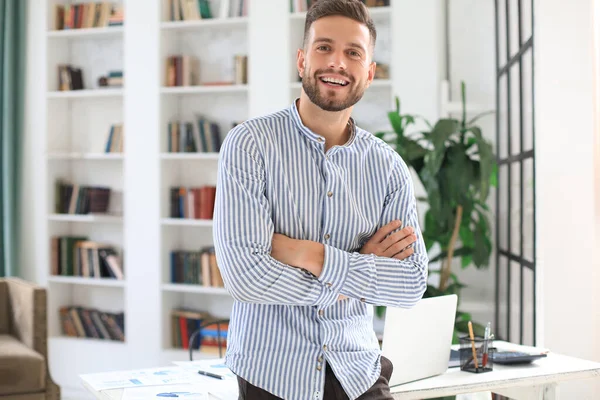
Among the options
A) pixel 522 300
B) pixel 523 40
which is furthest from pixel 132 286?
pixel 523 40

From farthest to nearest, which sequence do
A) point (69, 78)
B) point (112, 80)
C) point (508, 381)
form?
point (69, 78) → point (112, 80) → point (508, 381)

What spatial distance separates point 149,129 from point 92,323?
158 cm

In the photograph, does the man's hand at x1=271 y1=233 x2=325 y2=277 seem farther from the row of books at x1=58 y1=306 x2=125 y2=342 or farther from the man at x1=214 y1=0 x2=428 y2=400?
the row of books at x1=58 y1=306 x2=125 y2=342

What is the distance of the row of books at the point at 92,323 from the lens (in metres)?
5.80

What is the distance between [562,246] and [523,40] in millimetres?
1192

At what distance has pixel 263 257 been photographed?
1721mm

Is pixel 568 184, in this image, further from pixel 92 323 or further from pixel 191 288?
pixel 92 323

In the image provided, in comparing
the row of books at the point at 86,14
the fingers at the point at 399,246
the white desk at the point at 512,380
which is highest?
the row of books at the point at 86,14

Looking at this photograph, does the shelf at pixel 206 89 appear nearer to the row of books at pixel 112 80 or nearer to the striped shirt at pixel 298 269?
the row of books at pixel 112 80

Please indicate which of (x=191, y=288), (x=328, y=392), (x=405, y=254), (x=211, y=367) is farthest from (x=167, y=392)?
(x=191, y=288)

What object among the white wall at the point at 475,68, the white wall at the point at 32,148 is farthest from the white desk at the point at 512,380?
the white wall at the point at 32,148

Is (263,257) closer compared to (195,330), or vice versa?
(263,257)

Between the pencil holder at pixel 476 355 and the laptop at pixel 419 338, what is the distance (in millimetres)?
113

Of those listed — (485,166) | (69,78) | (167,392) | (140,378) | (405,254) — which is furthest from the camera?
(69,78)
